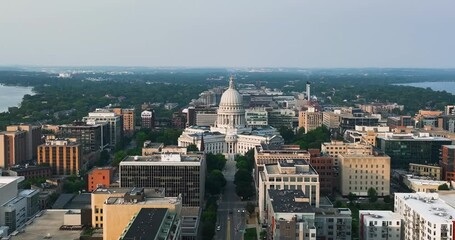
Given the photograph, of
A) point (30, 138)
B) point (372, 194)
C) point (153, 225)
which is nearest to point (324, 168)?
point (372, 194)

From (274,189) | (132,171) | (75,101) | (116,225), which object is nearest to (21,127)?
(132,171)

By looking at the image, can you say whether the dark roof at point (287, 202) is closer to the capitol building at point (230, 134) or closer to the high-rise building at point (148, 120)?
the capitol building at point (230, 134)

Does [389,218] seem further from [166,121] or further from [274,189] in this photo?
[166,121]

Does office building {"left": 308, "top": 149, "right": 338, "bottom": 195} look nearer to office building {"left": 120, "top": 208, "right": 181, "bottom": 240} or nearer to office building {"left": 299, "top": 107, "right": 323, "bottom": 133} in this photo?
office building {"left": 120, "top": 208, "right": 181, "bottom": 240}

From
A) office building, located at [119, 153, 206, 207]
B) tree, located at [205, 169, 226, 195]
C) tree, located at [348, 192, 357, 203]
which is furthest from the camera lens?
tree, located at [205, 169, 226, 195]

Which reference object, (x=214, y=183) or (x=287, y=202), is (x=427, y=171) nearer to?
(x=214, y=183)

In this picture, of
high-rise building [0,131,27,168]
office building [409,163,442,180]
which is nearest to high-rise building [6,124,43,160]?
high-rise building [0,131,27,168]
